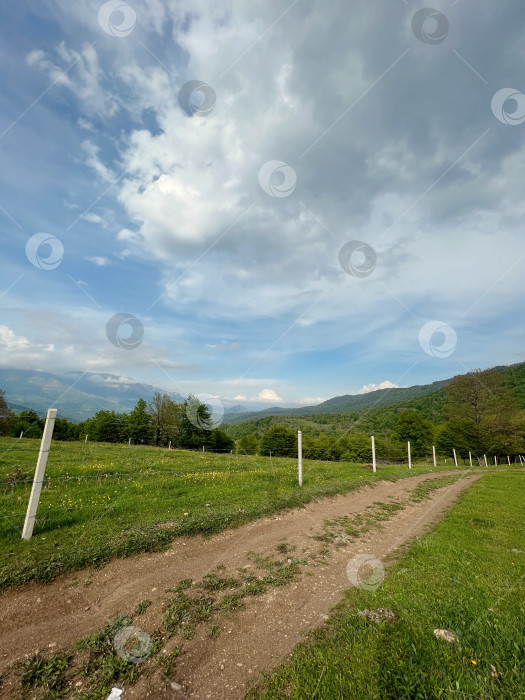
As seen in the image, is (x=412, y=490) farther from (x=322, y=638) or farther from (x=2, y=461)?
(x=2, y=461)

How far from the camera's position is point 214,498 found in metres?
10.3

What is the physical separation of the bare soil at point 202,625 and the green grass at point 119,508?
40 cm

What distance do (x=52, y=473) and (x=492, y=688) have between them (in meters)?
15.3

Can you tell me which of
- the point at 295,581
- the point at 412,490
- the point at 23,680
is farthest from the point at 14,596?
the point at 412,490

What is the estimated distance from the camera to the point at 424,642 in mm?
3547

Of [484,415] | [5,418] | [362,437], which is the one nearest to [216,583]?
[484,415]

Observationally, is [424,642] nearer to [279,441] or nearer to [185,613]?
[185,613]

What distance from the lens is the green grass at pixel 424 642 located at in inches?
115

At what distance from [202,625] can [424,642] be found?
2.93 m

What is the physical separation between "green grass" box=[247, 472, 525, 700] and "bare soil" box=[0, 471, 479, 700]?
15.0 inches

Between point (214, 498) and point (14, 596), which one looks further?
point (214, 498)

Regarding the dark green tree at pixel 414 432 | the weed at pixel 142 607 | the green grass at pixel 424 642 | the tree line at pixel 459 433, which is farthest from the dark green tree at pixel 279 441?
the weed at pixel 142 607

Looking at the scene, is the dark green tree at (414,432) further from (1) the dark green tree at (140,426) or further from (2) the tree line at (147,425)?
(1) the dark green tree at (140,426)

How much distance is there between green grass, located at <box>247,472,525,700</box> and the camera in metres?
2.93
